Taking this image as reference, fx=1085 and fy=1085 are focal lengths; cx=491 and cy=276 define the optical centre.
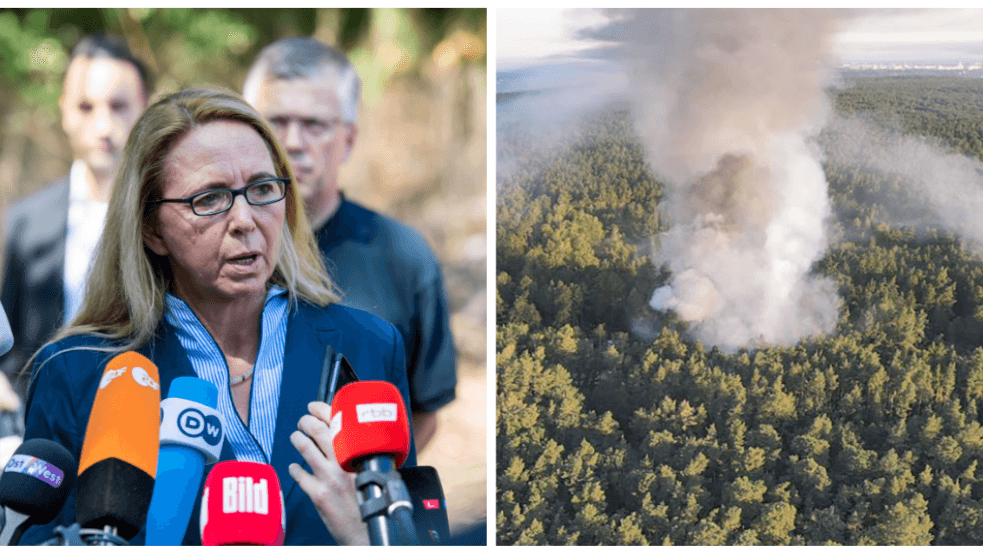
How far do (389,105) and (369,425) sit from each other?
5.73ft

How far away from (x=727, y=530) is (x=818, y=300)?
1.17m

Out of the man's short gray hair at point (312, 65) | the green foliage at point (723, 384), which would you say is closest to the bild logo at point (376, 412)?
the green foliage at point (723, 384)

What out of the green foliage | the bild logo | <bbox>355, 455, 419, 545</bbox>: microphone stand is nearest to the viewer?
<bbox>355, 455, 419, 545</bbox>: microphone stand

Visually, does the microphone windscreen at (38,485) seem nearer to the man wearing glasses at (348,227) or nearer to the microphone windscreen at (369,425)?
the microphone windscreen at (369,425)

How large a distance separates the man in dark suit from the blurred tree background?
6cm

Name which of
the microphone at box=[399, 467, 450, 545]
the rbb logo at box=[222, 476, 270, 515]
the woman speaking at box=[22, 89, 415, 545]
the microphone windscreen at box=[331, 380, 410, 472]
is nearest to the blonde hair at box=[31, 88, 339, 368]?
the woman speaking at box=[22, 89, 415, 545]

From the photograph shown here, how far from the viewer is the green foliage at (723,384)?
511cm

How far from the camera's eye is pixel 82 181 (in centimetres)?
473

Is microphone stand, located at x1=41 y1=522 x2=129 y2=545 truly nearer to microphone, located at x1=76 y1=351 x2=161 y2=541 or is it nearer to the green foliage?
microphone, located at x1=76 y1=351 x2=161 y2=541

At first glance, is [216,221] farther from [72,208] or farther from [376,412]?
[376,412]

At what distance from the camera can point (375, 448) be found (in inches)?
143

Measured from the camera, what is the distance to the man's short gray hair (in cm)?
482

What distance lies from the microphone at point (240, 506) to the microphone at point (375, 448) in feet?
1.11
